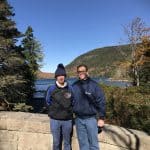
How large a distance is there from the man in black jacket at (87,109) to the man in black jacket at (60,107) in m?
0.15

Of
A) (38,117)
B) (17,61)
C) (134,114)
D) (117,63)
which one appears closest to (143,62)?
(117,63)

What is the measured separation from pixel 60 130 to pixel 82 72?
0.99m

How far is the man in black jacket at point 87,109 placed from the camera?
5.08 m

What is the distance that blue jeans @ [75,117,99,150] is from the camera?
512 centimetres

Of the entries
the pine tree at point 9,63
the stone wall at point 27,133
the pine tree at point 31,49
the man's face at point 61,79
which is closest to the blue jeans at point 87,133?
the stone wall at point 27,133

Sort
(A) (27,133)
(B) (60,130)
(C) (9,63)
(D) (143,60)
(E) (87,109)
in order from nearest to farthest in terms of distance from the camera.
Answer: (E) (87,109)
(B) (60,130)
(A) (27,133)
(C) (9,63)
(D) (143,60)

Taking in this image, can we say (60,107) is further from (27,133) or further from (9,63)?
(9,63)

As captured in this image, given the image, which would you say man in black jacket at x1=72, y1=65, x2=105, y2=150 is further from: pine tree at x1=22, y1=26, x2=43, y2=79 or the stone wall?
pine tree at x1=22, y1=26, x2=43, y2=79

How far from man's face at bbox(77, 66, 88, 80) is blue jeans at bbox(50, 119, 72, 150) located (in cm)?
73

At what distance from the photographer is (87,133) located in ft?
17.0

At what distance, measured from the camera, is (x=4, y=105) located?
1104 inches

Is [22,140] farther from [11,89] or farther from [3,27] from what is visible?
[3,27]

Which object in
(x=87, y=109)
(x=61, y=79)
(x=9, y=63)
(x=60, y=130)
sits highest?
(x=9, y=63)

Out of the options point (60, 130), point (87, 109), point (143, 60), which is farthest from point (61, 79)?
point (143, 60)
